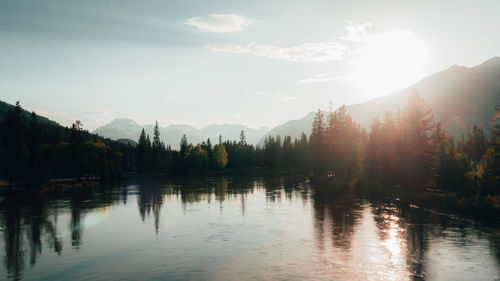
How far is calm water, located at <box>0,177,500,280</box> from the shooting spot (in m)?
23.1

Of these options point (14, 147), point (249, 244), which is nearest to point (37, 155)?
point (14, 147)

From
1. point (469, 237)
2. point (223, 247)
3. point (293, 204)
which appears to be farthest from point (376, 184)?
point (223, 247)

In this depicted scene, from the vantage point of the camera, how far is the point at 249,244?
30.8m

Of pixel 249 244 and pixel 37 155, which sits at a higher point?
pixel 37 155

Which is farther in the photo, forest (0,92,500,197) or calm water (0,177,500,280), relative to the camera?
forest (0,92,500,197)

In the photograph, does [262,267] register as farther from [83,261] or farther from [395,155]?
[395,155]

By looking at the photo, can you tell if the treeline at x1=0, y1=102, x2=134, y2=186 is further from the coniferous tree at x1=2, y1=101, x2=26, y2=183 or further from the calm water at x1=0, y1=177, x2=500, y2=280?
the calm water at x1=0, y1=177, x2=500, y2=280

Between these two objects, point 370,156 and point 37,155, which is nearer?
point 37,155

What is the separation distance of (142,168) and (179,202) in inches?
5434

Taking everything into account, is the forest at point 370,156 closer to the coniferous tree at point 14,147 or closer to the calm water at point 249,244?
the coniferous tree at point 14,147

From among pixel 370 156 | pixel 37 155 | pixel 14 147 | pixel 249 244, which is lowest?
pixel 249 244

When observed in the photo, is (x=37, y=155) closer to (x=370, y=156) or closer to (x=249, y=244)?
(x=249, y=244)

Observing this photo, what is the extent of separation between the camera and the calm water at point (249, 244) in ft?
75.9

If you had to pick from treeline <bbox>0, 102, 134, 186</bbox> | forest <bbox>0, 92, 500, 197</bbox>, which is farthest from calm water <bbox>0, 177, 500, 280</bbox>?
treeline <bbox>0, 102, 134, 186</bbox>
